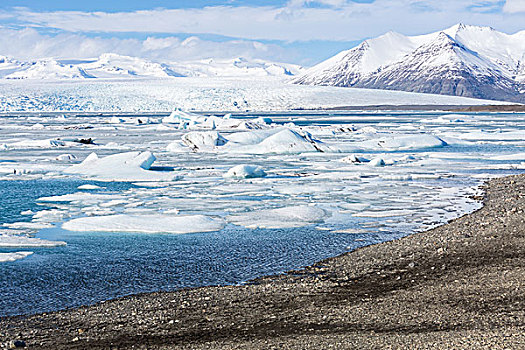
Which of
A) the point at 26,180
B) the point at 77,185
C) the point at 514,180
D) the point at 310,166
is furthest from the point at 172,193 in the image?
the point at 514,180

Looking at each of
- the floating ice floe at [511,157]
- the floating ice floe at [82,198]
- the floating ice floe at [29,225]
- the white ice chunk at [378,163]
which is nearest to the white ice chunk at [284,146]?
the white ice chunk at [378,163]

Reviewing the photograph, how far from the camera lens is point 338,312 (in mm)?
4844

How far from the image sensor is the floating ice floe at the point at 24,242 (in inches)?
287

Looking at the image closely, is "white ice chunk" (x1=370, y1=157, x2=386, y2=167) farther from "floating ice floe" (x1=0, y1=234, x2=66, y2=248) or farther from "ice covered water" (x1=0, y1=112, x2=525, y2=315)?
"floating ice floe" (x1=0, y1=234, x2=66, y2=248)

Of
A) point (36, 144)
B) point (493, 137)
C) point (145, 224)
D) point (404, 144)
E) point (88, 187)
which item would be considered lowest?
point (493, 137)

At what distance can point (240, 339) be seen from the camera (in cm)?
Answer: 427

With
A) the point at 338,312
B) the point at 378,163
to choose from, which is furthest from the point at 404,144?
the point at 338,312

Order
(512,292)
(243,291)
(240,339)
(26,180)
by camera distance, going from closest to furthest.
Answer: (240,339)
(512,292)
(243,291)
(26,180)

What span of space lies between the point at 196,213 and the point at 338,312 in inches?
199

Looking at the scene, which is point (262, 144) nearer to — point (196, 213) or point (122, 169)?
point (122, 169)

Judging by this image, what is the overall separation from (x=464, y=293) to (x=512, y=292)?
0.37 m

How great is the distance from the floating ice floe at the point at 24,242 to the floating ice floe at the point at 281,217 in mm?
2558

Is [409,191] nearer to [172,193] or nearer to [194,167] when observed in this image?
[172,193]

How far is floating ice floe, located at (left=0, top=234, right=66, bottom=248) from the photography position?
7.28m
